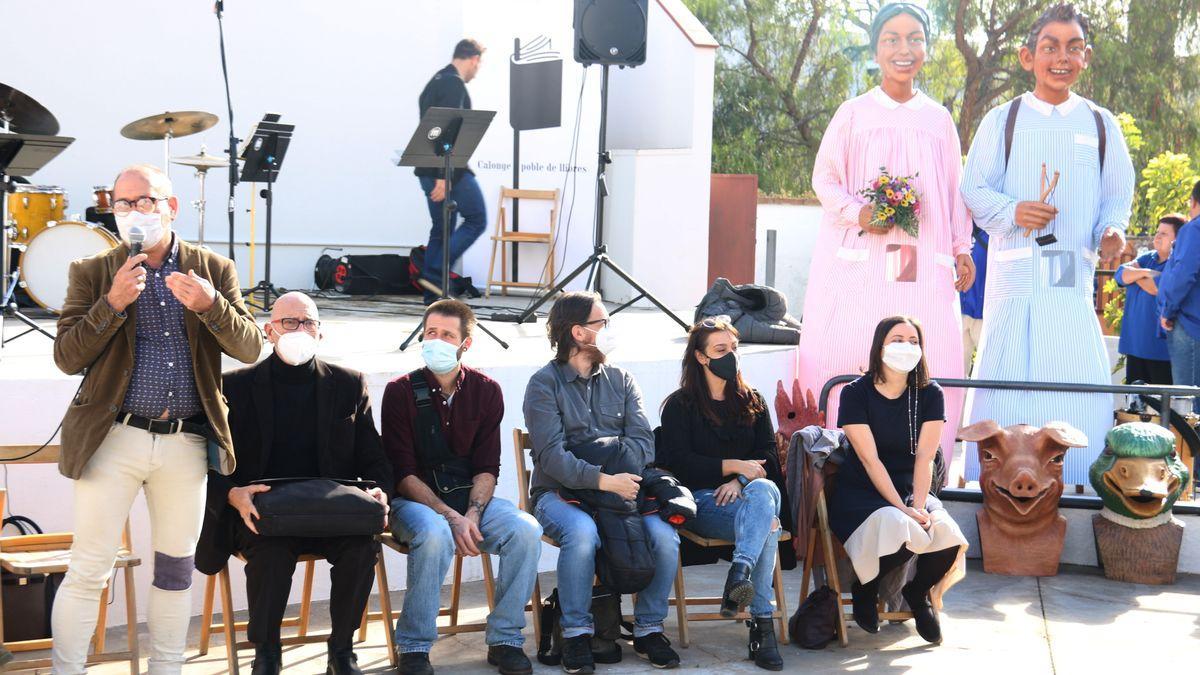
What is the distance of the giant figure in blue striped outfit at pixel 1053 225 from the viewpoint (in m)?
7.00

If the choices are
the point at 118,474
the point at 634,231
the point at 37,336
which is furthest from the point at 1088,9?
the point at 118,474

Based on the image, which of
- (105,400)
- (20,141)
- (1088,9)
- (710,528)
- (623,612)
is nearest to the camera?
(105,400)

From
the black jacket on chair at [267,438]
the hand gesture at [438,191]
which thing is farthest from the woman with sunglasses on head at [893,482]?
the hand gesture at [438,191]

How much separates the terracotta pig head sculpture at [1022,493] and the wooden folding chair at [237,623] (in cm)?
284

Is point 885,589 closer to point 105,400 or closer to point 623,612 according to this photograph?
point 623,612

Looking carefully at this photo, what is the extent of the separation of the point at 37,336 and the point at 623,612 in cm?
354

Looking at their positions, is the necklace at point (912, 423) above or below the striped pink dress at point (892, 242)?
below

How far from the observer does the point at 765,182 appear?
87.8 feet

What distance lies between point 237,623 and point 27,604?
0.72m

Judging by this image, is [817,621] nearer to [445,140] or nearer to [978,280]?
[445,140]

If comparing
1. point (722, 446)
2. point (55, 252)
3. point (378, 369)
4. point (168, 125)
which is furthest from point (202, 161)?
point (722, 446)

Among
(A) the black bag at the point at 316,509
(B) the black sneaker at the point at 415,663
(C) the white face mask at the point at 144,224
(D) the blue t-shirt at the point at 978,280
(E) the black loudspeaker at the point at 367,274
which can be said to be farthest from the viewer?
(E) the black loudspeaker at the point at 367,274

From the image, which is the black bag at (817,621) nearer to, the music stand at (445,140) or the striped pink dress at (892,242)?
the striped pink dress at (892,242)

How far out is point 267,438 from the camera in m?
4.77
